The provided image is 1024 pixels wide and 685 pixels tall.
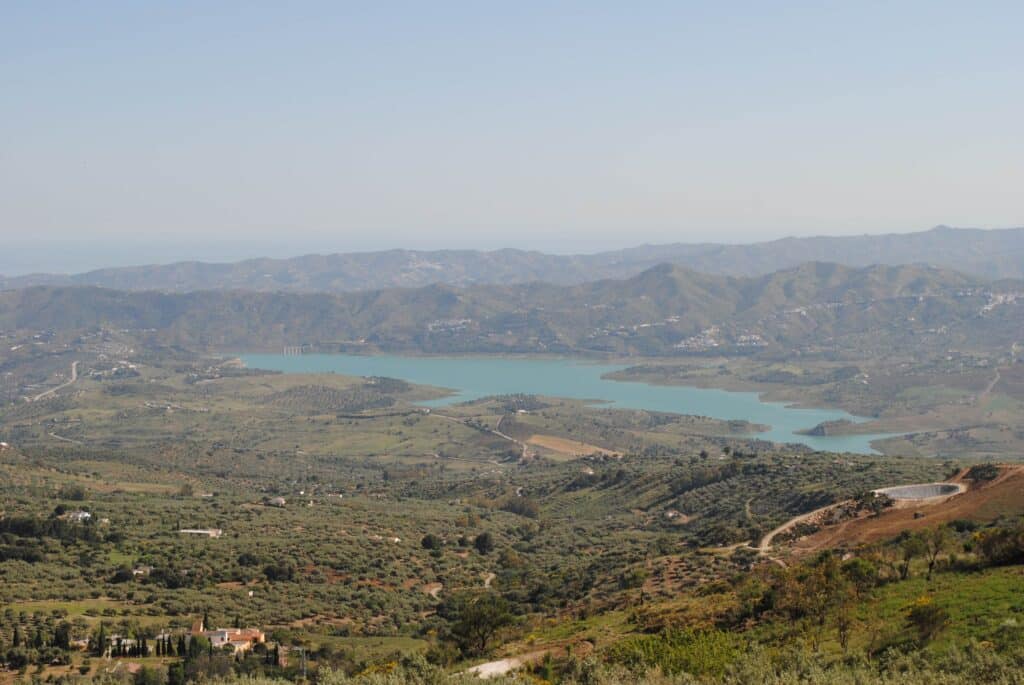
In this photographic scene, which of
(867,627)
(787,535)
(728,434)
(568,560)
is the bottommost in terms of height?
(728,434)

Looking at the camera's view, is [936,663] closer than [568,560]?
Yes

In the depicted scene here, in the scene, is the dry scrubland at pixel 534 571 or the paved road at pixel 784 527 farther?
the paved road at pixel 784 527

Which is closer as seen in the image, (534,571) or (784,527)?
(784,527)

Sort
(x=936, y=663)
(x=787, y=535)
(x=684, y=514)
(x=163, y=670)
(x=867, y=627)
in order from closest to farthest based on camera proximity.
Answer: (x=936, y=663)
(x=867, y=627)
(x=163, y=670)
(x=787, y=535)
(x=684, y=514)

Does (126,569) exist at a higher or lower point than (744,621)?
lower

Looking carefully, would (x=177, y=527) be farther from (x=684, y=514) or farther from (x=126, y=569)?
(x=684, y=514)

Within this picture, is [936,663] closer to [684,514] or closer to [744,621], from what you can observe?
[744,621]

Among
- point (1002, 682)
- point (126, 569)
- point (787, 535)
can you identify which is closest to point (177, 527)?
point (126, 569)

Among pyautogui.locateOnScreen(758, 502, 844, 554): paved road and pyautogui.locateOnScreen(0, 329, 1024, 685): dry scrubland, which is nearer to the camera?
pyautogui.locateOnScreen(0, 329, 1024, 685): dry scrubland

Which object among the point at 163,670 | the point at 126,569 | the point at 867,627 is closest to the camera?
the point at 867,627

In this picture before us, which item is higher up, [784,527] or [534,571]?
[784,527]
